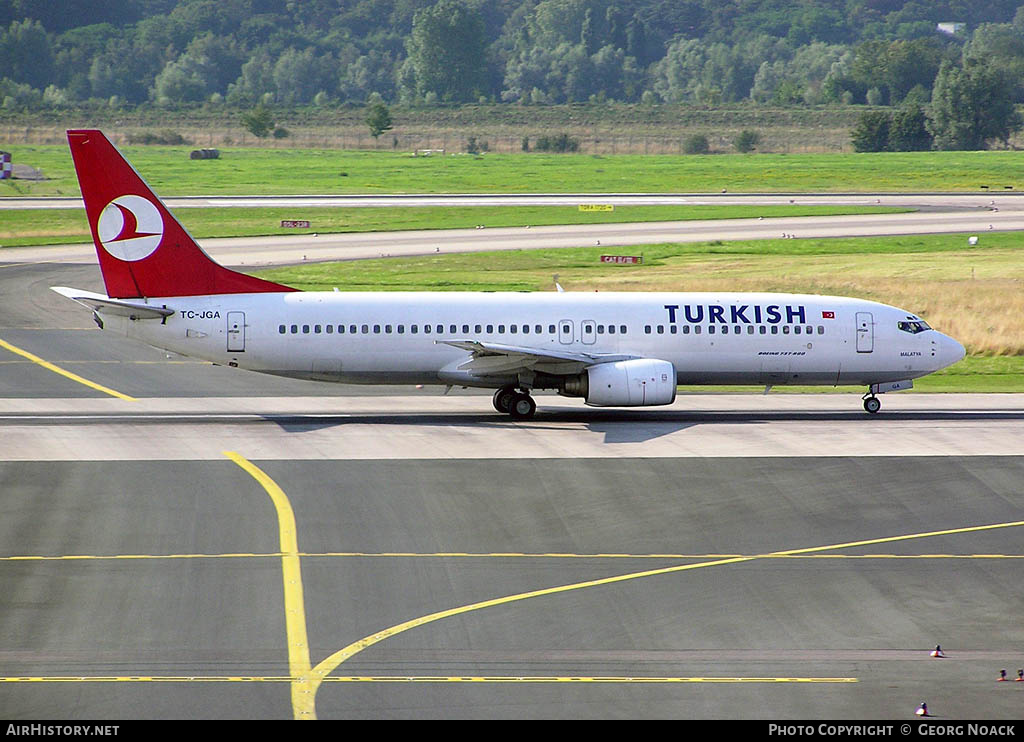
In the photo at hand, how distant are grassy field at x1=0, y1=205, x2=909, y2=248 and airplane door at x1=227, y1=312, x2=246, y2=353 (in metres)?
53.6

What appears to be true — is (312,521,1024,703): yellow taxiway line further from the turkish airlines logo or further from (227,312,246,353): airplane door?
the turkish airlines logo

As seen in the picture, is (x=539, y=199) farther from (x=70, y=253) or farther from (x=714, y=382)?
(x=714, y=382)

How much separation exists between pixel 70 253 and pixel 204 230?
39.1 feet

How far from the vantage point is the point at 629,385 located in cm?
4100

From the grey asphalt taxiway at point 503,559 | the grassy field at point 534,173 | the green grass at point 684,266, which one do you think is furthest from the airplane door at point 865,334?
the grassy field at point 534,173

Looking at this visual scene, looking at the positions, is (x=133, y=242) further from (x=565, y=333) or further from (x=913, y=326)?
(x=913, y=326)

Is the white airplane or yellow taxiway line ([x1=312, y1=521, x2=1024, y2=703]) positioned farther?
the white airplane

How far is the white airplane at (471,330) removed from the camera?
41281mm

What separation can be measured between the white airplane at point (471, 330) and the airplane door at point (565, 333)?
0.13 feet

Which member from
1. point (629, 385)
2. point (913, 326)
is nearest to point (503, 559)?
point (629, 385)

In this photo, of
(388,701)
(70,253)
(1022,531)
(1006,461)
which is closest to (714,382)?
(1006,461)

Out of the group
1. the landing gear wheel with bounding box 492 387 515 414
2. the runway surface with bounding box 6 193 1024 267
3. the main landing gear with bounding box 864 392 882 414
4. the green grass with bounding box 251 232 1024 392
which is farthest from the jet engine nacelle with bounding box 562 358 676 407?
the runway surface with bounding box 6 193 1024 267

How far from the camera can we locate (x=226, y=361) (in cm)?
4175

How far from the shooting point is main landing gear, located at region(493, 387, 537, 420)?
1679 inches
